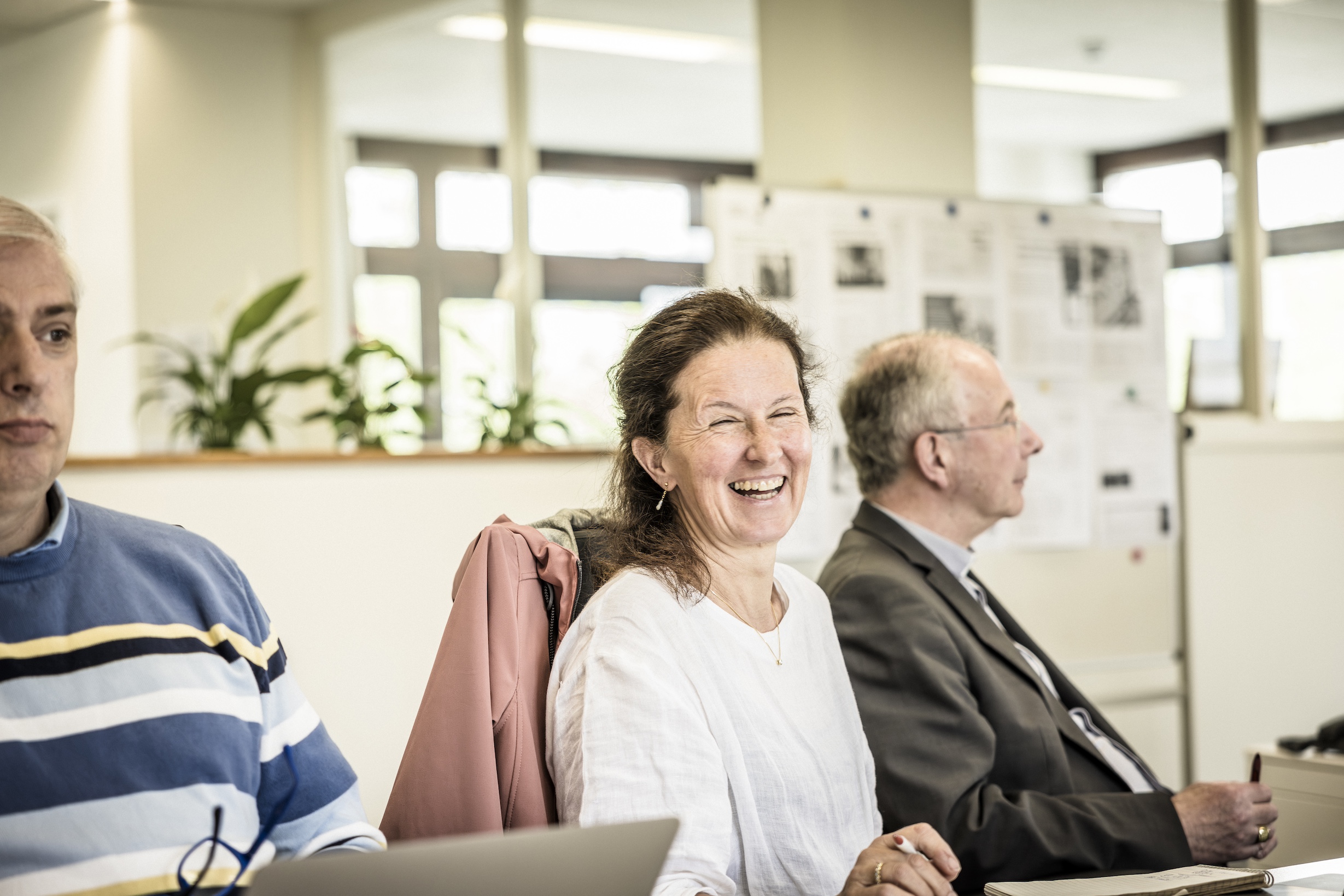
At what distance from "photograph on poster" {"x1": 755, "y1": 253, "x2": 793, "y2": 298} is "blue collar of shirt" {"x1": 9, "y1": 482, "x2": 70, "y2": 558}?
7.10 feet

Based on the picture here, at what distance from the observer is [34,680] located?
1.18m

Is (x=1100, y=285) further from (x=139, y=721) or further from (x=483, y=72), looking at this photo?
(x=139, y=721)

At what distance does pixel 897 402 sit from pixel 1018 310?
148cm

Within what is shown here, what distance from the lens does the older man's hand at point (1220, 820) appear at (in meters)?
1.85

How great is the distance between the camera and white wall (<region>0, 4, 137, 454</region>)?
5074mm

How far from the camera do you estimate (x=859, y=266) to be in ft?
11.0

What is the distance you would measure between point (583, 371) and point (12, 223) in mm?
5589

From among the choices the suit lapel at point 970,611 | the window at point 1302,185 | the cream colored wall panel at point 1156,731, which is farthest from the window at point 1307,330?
the suit lapel at point 970,611

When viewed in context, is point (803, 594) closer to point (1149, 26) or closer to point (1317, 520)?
point (1317, 520)

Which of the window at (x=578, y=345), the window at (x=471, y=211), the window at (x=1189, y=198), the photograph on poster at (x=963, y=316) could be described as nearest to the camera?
the photograph on poster at (x=963, y=316)

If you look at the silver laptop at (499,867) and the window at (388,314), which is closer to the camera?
the silver laptop at (499,867)

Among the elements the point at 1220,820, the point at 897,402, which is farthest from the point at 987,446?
the point at 1220,820

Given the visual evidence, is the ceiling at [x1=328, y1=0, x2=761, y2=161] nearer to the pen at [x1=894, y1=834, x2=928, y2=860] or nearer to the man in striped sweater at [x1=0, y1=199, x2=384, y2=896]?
the man in striped sweater at [x1=0, y1=199, x2=384, y2=896]

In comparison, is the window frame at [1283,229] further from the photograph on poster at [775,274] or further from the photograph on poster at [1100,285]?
the photograph on poster at [775,274]
